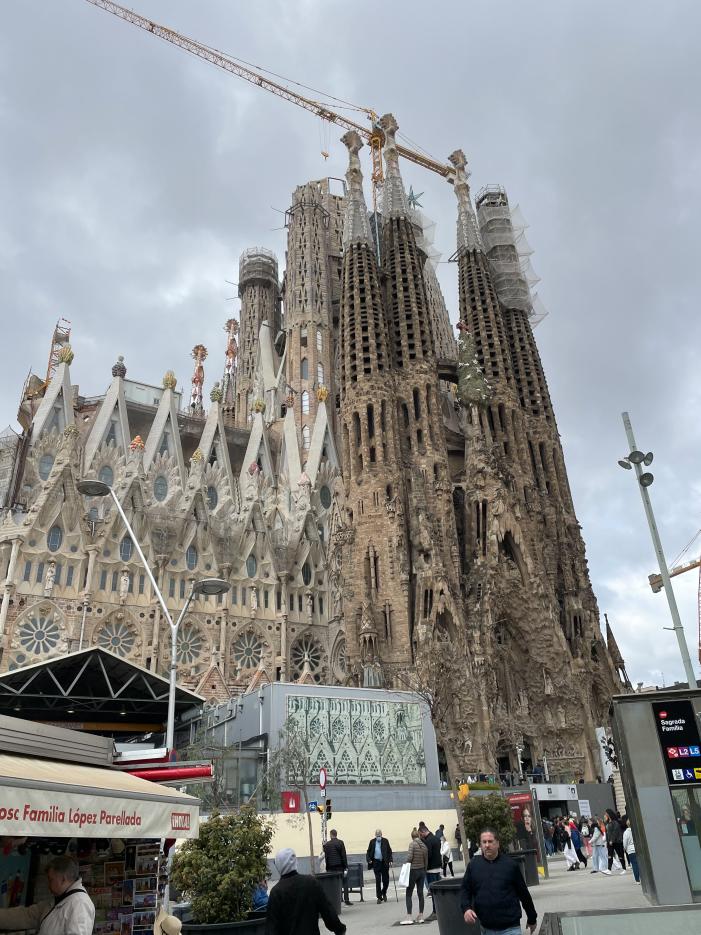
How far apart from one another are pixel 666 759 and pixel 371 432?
36930 millimetres

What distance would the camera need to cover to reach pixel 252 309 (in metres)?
74.1

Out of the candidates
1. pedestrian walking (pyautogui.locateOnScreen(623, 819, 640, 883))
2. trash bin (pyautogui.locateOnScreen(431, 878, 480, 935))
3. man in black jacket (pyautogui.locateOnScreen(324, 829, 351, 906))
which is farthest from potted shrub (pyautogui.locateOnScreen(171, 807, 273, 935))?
pedestrian walking (pyautogui.locateOnScreen(623, 819, 640, 883))

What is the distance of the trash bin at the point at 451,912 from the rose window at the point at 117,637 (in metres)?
32.8

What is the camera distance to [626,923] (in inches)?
234

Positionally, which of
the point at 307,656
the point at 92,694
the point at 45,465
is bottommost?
the point at 92,694

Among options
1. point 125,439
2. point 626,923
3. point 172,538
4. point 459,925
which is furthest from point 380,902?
point 125,439

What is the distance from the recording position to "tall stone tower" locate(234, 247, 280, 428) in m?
69.2

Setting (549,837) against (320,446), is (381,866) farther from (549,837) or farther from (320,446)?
(320,446)

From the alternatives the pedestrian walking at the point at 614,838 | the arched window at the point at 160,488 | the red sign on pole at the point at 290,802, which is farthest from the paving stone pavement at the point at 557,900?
the arched window at the point at 160,488

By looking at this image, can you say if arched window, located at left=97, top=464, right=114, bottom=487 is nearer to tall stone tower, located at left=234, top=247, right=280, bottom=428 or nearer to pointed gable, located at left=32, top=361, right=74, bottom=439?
pointed gable, located at left=32, top=361, right=74, bottom=439

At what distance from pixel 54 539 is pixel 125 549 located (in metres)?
3.87

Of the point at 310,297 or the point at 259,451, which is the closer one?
the point at 259,451

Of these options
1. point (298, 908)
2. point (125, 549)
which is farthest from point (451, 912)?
point (125, 549)

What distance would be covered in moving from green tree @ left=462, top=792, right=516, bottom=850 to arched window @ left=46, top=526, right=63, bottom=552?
31.1m
